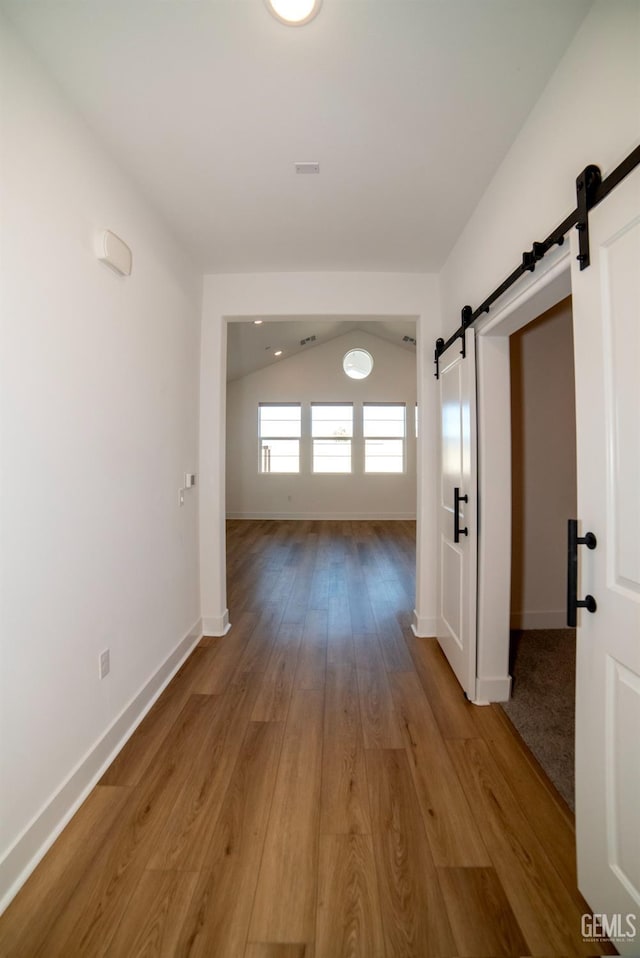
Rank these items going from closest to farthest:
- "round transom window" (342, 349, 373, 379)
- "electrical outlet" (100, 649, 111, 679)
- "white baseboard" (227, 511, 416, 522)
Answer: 1. "electrical outlet" (100, 649, 111, 679)
2. "round transom window" (342, 349, 373, 379)
3. "white baseboard" (227, 511, 416, 522)

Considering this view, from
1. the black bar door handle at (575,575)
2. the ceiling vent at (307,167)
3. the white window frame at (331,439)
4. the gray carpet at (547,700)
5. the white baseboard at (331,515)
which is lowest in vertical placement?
the gray carpet at (547,700)

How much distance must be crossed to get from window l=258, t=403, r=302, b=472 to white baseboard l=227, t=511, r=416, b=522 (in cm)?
101

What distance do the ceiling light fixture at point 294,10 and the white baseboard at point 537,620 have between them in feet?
12.2

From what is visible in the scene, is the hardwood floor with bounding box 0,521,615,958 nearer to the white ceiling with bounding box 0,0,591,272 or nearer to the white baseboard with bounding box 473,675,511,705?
the white baseboard with bounding box 473,675,511,705

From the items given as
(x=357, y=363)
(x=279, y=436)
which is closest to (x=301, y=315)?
(x=357, y=363)

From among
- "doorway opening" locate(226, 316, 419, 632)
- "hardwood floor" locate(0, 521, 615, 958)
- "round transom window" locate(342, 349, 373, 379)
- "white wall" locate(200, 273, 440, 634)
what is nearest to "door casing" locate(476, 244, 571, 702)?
"hardwood floor" locate(0, 521, 615, 958)

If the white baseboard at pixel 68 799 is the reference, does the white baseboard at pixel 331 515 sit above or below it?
above

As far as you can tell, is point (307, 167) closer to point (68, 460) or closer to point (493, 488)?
point (68, 460)

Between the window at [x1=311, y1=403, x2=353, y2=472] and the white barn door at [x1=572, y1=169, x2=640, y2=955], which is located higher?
the window at [x1=311, y1=403, x2=353, y2=472]

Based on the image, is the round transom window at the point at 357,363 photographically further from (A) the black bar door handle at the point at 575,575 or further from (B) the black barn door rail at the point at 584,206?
(A) the black bar door handle at the point at 575,575

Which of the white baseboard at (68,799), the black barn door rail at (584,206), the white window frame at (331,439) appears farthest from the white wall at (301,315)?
the white window frame at (331,439)

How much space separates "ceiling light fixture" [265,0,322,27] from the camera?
3.77 feet

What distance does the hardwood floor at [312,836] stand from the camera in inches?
43.4

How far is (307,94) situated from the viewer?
4.83 feet
